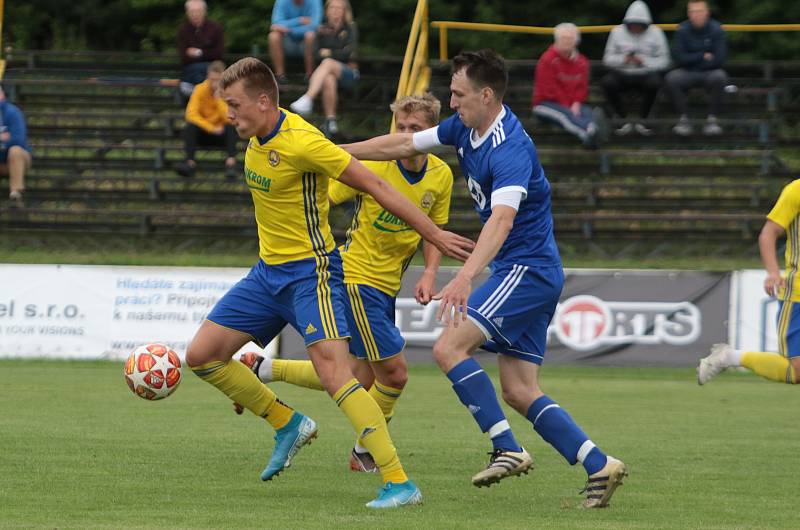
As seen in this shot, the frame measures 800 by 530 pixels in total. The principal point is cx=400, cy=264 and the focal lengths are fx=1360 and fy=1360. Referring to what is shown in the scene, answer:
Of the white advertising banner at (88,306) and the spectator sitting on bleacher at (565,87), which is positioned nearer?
the white advertising banner at (88,306)

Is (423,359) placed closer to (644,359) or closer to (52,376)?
Answer: (644,359)

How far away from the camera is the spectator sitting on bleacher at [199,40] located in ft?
60.0

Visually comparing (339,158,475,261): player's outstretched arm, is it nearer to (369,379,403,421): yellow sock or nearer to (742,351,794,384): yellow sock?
(369,379,403,421): yellow sock

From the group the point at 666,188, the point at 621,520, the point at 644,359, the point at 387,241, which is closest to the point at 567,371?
the point at 644,359

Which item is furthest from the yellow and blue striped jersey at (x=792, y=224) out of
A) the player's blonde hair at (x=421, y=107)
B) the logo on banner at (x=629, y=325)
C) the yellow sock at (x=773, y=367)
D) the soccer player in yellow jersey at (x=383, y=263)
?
the logo on banner at (x=629, y=325)

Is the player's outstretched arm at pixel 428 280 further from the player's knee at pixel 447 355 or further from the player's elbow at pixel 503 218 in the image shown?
the player's elbow at pixel 503 218

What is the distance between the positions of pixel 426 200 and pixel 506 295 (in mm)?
1587

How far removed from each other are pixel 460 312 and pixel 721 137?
44.7ft

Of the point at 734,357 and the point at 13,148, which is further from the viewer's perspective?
the point at 13,148

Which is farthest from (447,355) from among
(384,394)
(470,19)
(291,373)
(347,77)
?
(470,19)

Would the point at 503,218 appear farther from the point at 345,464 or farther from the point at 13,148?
the point at 13,148

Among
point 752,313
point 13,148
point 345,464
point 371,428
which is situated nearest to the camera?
point 371,428

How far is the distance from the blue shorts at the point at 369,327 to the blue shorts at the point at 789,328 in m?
3.18

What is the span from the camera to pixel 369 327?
7918 mm
